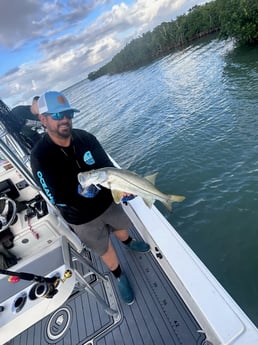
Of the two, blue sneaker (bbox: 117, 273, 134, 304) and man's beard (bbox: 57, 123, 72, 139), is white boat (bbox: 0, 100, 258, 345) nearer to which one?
blue sneaker (bbox: 117, 273, 134, 304)

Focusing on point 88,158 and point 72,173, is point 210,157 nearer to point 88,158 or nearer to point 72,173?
point 88,158

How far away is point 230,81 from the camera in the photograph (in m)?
12.7

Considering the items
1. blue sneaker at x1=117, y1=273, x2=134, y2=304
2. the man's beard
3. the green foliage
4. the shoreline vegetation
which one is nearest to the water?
blue sneaker at x1=117, y1=273, x2=134, y2=304

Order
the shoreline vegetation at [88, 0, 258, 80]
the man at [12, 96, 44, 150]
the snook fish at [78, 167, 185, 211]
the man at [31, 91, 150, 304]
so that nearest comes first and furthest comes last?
the snook fish at [78, 167, 185, 211]
the man at [31, 91, 150, 304]
the man at [12, 96, 44, 150]
the shoreline vegetation at [88, 0, 258, 80]

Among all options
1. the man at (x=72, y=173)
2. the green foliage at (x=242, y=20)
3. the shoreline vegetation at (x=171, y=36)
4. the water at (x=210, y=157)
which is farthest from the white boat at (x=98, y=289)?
the shoreline vegetation at (x=171, y=36)

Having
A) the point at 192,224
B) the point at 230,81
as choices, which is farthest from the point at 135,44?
the point at 192,224

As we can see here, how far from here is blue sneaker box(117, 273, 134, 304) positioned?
263 cm

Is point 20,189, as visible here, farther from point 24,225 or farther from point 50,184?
point 50,184

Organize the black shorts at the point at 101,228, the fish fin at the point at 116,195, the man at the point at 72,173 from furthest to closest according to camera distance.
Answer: the black shorts at the point at 101,228, the man at the point at 72,173, the fish fin at the point at 116,195

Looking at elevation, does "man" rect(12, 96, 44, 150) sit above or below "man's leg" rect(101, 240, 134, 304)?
above

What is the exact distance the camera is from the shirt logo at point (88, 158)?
7.53 ft

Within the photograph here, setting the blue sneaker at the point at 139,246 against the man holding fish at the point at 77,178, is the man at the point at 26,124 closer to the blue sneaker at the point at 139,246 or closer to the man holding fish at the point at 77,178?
the man holding fish at the point at 77,178

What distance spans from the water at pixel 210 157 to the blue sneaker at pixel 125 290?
1.77m

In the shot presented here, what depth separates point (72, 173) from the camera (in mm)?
2205
